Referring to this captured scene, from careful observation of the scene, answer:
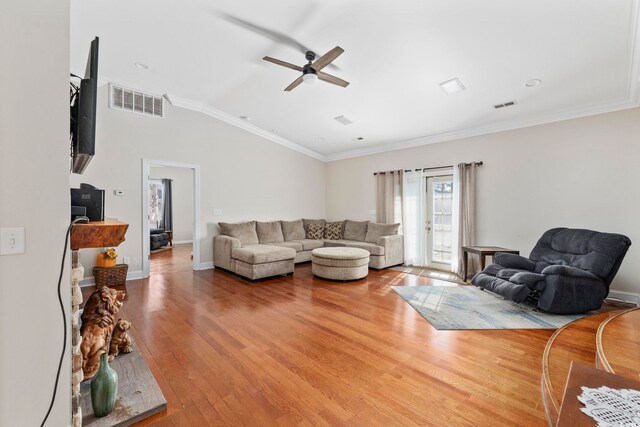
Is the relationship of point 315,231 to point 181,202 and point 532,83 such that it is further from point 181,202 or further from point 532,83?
point 181,202

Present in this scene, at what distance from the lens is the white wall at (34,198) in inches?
45.7

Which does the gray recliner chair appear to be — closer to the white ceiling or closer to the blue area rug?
the blue area rug

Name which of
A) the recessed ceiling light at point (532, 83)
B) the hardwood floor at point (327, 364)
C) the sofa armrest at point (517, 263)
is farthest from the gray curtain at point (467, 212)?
the hardwood floor at point (327, 364)

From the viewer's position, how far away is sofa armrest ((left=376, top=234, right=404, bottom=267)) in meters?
5.35

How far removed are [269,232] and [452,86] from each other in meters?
4.26

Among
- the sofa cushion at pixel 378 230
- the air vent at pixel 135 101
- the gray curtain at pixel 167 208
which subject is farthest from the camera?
the gray curtain at pixel 167 208

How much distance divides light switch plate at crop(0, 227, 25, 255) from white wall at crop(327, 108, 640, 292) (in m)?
5.55

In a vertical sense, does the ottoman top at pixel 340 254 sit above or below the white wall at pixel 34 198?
below

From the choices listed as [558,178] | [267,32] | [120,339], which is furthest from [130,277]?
[558,178]

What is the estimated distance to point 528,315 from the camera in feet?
9.96

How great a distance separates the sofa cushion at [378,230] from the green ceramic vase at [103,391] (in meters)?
4.90

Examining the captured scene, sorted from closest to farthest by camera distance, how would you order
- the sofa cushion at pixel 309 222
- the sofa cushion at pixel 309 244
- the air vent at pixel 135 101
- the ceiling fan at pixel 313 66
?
the ceiling fan at pixel 313 66 → the air vent at pixel 135 101 → the sofa cushion at pixel 309 244 → the sofa cushion at pixel 309 222

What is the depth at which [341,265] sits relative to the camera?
4469 millimetres

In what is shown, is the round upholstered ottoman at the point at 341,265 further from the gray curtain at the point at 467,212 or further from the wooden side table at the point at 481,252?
the gray curtain at the point at 467,212
